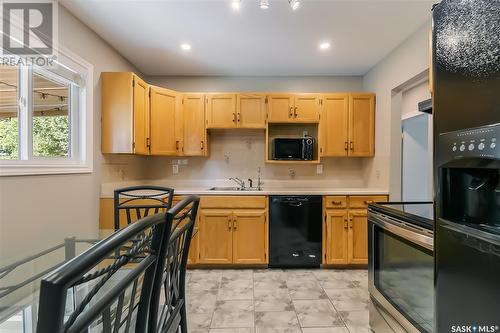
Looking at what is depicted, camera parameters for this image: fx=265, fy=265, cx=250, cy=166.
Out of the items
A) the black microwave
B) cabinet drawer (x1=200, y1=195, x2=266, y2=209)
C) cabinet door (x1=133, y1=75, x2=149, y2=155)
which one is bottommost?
cabinet drawer (x1=200, y1=195, x2=266, y2=209)

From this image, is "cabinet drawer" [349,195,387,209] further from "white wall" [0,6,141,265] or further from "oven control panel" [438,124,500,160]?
"white wall" [0,6,141,265]

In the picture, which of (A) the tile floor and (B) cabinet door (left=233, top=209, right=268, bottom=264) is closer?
(A) the tile floor

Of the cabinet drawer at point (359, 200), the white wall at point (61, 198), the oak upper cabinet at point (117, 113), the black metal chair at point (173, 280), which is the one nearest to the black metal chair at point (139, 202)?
the white wall at point (61, 198)

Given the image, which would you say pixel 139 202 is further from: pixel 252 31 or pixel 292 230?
pixel 252 31

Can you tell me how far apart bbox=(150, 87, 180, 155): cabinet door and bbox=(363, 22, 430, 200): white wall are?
2536 millimetres

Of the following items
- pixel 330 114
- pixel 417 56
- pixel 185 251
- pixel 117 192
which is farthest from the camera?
pixel 330 114

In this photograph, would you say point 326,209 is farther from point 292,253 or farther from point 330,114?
point 330,114

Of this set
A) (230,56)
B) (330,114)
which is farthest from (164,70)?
(330,114)

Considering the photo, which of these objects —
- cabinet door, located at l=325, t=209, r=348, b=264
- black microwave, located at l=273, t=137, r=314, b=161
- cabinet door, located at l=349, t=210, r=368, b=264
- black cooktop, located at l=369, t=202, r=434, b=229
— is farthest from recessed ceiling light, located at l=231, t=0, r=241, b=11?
cabinet door, located at l=349, t=210, r=368, b=264

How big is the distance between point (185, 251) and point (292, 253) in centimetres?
203

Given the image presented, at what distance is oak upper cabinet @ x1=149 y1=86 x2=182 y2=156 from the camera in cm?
317

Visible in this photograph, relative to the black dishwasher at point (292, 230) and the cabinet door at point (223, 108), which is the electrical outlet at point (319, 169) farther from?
the cabinet door at point (223, 108)

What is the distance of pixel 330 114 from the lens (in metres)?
3.44

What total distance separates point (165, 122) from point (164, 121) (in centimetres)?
2
